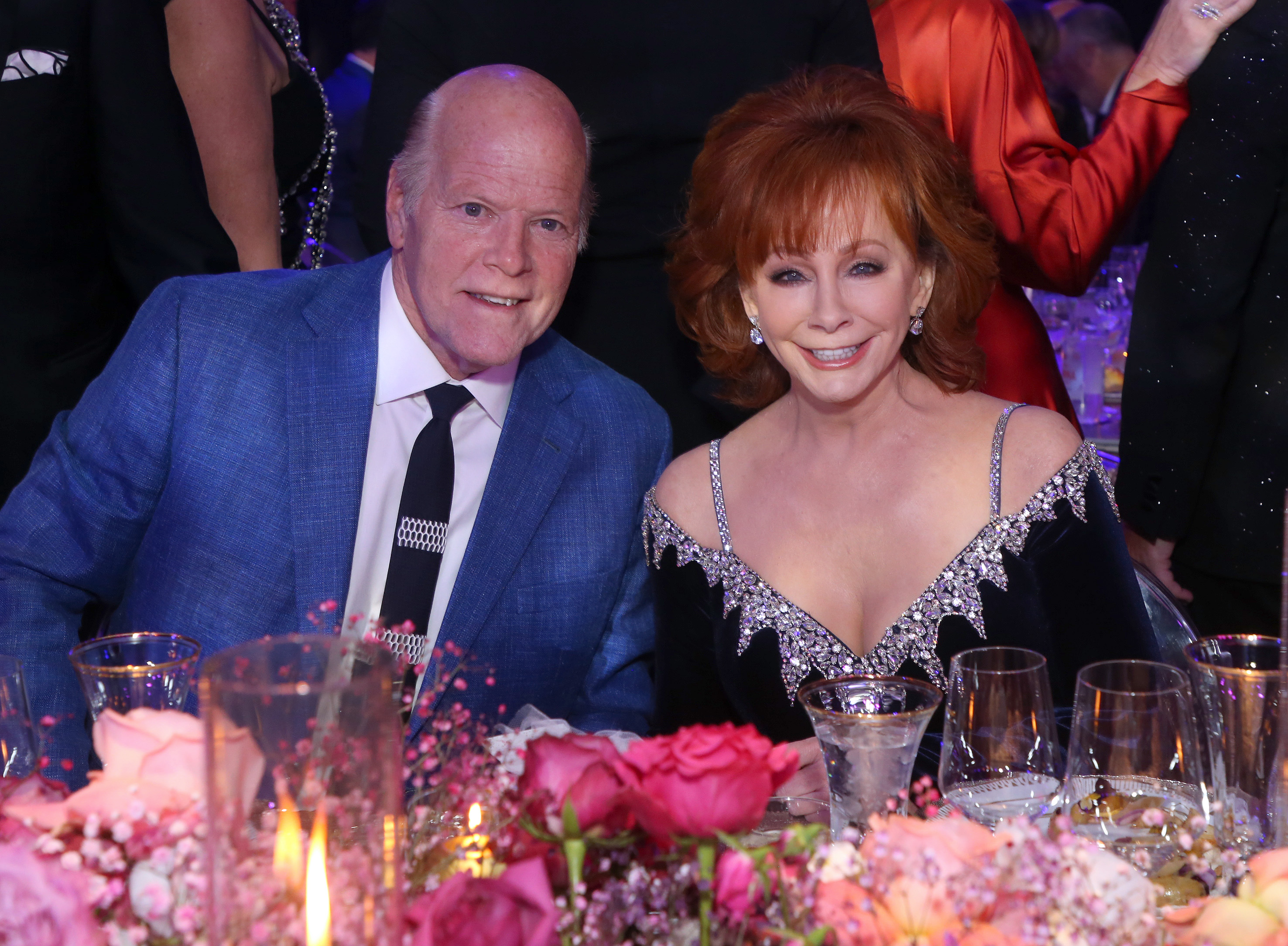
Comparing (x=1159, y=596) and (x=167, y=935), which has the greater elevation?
(x=1159, y=596)

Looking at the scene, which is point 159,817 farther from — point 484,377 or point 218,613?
point 484,377

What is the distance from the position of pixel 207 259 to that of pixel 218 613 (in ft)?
2.76

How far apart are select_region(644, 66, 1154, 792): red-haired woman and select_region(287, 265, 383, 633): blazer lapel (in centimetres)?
53

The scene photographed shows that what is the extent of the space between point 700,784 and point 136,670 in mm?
605

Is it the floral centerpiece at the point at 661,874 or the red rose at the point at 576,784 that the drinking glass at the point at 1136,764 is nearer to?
the floral centerpiece at the point at 661,874

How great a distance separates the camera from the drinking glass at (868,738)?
49.3 inches

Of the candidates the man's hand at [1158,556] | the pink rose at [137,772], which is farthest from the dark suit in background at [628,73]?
the pink rose at [137,772]

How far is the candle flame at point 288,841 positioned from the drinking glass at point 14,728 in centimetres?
50

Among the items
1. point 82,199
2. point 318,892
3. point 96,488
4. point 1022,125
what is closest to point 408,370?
point 96,488

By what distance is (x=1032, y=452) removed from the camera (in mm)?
2146

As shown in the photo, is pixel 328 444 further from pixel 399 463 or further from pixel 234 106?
pixel 234 106

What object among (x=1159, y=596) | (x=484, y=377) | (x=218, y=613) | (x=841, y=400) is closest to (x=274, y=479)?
(x=218, y=613)

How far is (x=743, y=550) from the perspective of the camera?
2.28 m

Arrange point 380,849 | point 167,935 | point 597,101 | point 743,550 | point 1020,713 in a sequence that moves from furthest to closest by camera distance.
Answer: point 597,101, point 743,550, point 1020,713, point 167,935, point 380,849
